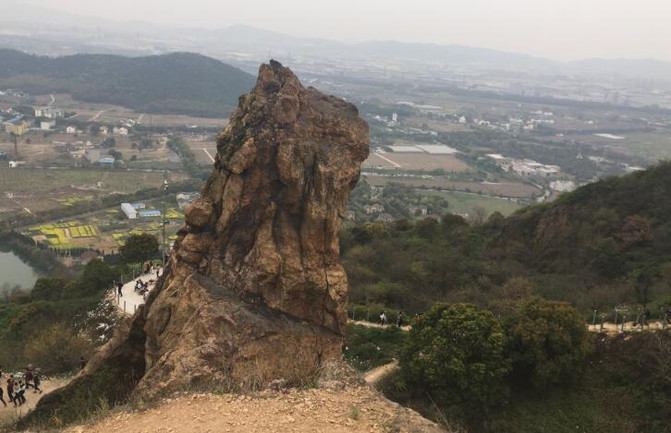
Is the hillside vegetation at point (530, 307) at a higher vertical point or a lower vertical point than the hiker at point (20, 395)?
higher

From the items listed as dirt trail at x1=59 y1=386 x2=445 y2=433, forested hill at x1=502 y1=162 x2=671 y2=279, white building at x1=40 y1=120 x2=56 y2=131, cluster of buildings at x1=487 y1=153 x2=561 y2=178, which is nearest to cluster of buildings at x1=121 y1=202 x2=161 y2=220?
forested hill at x1=502 y1=162 x2=671 y2=279

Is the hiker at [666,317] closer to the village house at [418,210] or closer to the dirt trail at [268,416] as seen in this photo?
the dirt trail at [268,416]

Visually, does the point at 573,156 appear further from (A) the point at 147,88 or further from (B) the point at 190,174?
(A) the point at 147,88

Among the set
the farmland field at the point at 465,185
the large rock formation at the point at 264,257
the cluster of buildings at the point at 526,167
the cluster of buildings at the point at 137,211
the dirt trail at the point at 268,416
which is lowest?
the cluster of buildings at the point at 137,211

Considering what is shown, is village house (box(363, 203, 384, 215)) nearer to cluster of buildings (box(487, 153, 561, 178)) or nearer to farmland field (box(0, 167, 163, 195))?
farmland field (box(0, 167, 163, 195))

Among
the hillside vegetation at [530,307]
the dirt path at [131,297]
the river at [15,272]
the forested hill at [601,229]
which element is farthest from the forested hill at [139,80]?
the dirt path at [131,297]

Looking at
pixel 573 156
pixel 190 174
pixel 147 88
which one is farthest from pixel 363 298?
pixel 147 88
